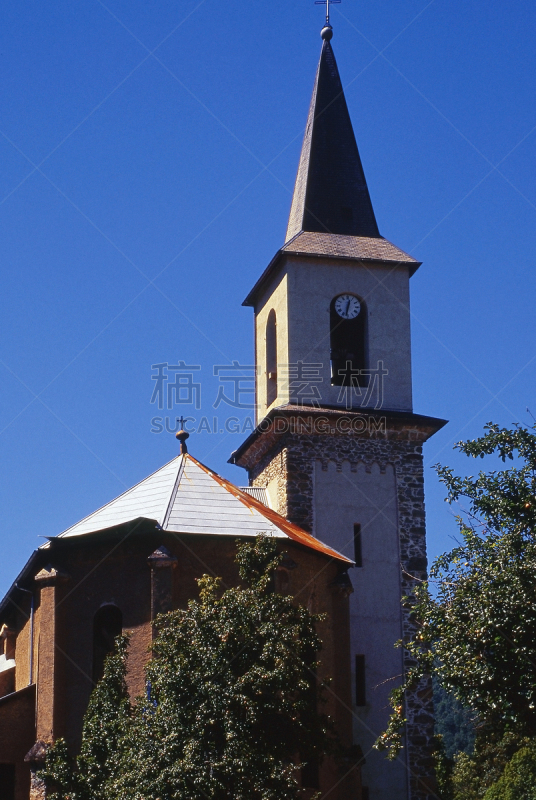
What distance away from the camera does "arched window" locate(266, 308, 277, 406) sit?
100 ft

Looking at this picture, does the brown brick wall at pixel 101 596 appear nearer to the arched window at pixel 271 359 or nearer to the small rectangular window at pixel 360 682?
the small rectangular window at pixel 360 682

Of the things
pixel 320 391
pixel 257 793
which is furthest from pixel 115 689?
pixel 320 391

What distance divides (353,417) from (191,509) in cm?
681

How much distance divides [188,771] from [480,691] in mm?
4807

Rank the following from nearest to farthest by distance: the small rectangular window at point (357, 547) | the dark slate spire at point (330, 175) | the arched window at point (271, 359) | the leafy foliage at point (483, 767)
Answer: the small rectangular window at point (357, 547) → the arched window at point (271, 359) → the dark slate spire at point (330, 175) → the leafy foliage at point (483, 767)

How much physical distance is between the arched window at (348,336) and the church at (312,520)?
5 centimetres

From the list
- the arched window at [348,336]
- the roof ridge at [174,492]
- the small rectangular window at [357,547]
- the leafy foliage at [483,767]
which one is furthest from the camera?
the leafy foliage at [483,767]

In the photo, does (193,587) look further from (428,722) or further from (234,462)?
(234,462)

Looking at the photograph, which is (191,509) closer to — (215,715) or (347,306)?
(215,715)

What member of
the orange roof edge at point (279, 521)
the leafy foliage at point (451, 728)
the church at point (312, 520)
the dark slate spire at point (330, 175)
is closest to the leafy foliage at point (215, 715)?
the church at point (312, 520)

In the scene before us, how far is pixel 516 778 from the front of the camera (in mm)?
33844

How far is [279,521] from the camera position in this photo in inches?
967

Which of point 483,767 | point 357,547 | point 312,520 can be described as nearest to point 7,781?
point 312,520

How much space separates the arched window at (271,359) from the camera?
30.5m
